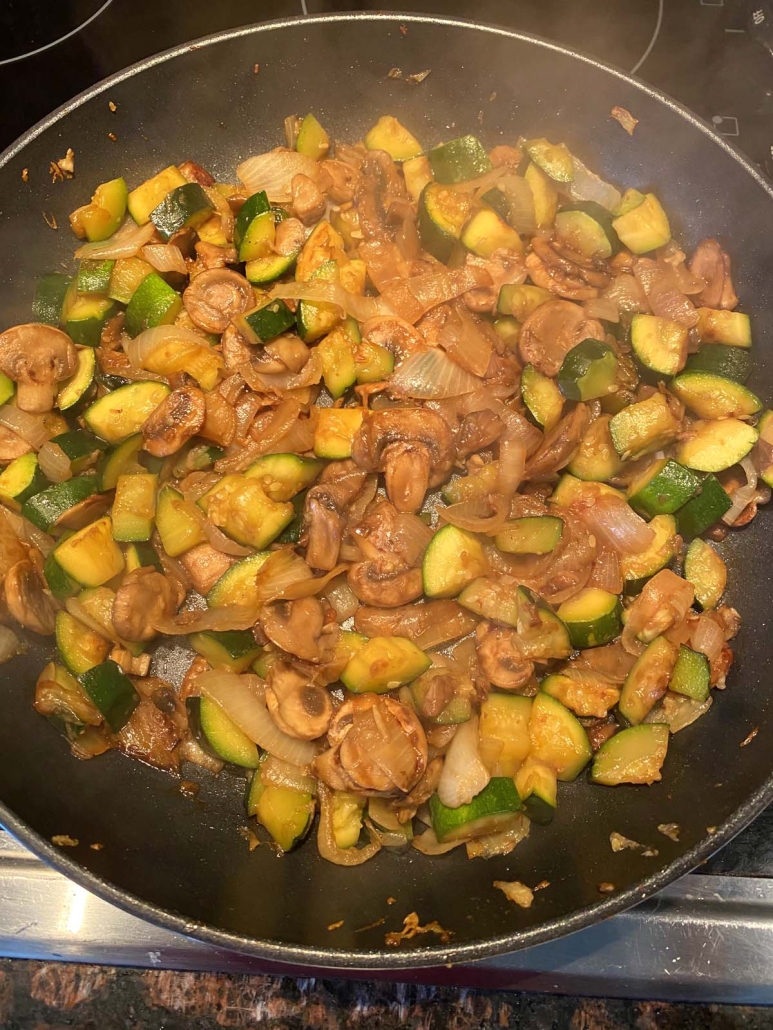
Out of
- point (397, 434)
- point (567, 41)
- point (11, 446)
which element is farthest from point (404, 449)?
point (567, 41)

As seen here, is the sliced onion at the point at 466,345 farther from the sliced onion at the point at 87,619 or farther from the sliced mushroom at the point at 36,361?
the sliced onion at the point at 87,619

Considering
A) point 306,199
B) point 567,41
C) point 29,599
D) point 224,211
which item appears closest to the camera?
point 29,599

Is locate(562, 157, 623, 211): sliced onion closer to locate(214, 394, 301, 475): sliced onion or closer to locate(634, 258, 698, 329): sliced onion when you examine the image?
locate(634, 258, 698, 329): sliced onion

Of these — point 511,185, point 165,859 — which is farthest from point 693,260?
point 165,859

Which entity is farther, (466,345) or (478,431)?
(466,345)

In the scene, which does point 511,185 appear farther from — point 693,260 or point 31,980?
point 31,980

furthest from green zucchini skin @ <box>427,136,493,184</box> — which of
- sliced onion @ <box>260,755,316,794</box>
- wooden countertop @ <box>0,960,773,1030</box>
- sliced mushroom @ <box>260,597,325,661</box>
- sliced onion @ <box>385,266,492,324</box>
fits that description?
wooden countertop @ <box>0,960,773,1030</box>

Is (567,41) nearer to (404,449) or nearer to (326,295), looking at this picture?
(326,295)
